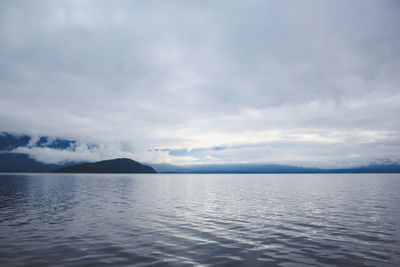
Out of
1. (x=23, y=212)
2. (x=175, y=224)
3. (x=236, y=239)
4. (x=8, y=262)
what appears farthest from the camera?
(x=23, y=212)

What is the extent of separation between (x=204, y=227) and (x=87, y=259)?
1326 centimetres

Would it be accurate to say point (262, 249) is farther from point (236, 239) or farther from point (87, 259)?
point (87, 259)

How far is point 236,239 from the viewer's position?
21.2 meters

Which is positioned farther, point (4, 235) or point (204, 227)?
point (204, 227)

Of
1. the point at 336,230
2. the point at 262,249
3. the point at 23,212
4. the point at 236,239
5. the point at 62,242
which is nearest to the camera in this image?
the point at 262,249

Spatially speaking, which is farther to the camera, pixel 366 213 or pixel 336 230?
pixel 366 213

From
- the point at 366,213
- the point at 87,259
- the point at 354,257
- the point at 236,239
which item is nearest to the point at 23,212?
the point at 87,259

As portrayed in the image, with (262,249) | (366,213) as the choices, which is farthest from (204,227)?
(366,213)

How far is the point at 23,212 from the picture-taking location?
110 feet

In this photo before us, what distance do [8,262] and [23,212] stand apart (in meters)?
22.7

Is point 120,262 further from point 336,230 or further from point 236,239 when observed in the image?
point 336,230

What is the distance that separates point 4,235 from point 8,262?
8566 millimetres

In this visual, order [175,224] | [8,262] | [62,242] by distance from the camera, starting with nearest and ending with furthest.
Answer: [8,262], [62,242], [175,224]

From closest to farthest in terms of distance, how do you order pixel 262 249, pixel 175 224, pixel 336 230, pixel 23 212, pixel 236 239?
pixel 262 249 → pixel 236 239 → pixel 336 230 → pixel 175 224 → pixel 23 212
